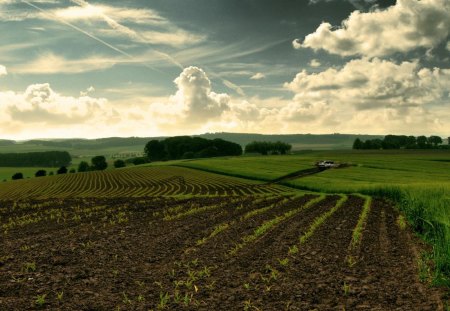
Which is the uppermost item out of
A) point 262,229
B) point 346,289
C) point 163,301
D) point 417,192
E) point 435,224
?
point 417,192

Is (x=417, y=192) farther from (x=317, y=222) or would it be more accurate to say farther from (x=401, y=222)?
(x=317, y=222)

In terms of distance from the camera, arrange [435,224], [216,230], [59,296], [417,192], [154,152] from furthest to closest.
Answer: [154,152], [417,192], [216,230], [435,224], [59,296]

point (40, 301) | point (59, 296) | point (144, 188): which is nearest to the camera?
point (40, 301)

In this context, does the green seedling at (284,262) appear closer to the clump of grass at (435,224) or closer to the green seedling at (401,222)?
the clump of grass at (435,224)

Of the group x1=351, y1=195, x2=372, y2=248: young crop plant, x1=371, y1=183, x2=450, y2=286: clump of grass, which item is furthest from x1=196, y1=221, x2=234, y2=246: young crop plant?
x1=371, y1=183, x2=450, y2=286: clump of grass

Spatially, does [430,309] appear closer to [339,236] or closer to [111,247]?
[339,236]

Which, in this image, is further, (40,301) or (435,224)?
(435,224)

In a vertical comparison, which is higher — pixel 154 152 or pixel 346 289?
pixel 154 152

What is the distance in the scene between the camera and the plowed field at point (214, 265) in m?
11.4

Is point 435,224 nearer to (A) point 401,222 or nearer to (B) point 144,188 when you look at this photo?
(A) point 401,222

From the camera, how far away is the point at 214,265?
1514 cm

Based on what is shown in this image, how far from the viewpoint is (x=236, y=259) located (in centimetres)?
1589

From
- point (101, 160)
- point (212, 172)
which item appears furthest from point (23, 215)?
point (101, 160)

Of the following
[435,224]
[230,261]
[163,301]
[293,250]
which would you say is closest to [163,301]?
[163,301]
